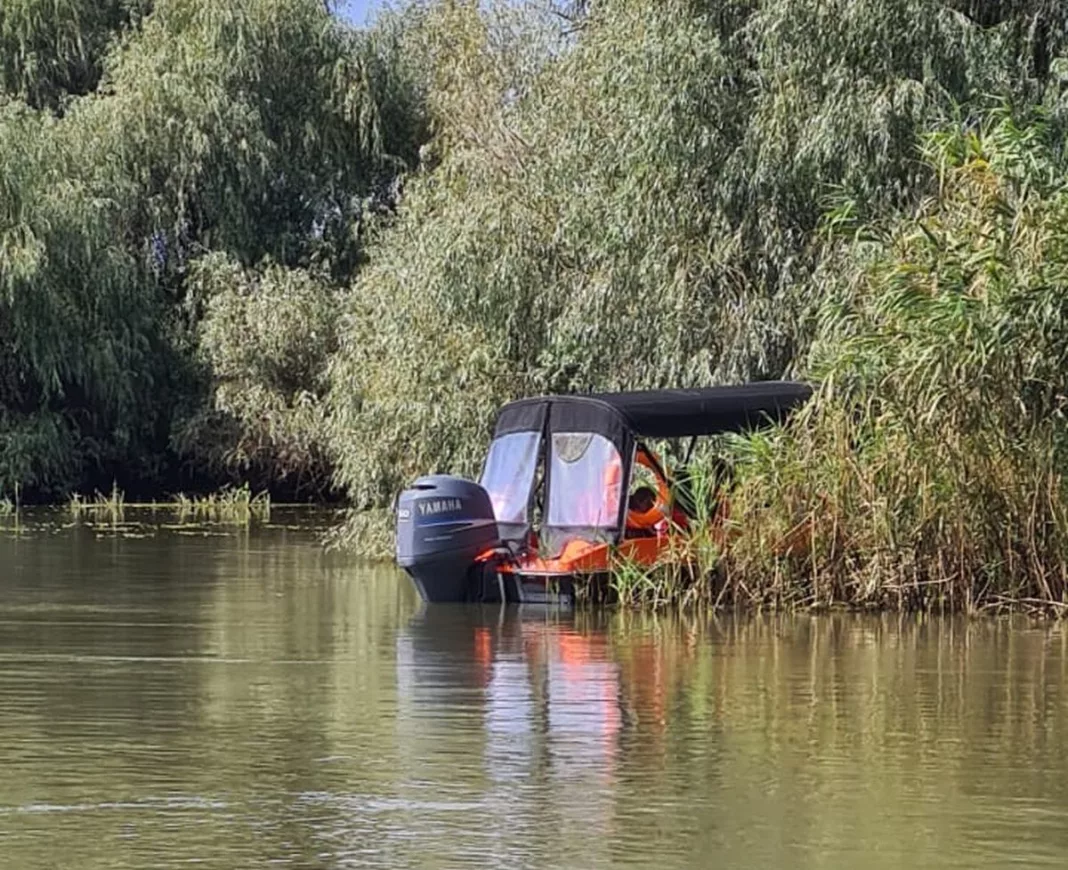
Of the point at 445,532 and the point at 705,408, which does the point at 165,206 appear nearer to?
the point at 445,532

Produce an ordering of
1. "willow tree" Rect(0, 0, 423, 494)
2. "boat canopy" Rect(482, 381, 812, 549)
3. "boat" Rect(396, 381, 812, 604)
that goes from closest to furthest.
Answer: "boat" Rect(396, 381, 812, 604), "boat canopy" Rect(482, 381, 812, 549), "willow tree" Rect(0, 0, 423, 494)

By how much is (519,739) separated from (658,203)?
11.9 metres

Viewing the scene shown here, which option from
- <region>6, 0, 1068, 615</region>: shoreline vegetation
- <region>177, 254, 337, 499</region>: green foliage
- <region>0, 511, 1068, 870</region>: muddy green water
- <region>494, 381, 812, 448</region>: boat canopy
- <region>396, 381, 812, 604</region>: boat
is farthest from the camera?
<region>177, 254, 337, 499</region>: green foliage

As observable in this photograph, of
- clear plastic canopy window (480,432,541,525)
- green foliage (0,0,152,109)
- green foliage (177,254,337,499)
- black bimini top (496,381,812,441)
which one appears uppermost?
green foliage (0,0,152,109)

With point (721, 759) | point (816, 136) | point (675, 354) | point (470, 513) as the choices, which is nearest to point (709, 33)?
point (816, 136)

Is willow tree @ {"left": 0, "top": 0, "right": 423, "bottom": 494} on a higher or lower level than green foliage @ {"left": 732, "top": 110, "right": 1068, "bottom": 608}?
higher

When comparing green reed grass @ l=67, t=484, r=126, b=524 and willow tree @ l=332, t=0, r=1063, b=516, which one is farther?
green reed grass @ l=67, t=484, r=126, b=524

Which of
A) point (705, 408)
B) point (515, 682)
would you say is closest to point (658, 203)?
point (705, 408)

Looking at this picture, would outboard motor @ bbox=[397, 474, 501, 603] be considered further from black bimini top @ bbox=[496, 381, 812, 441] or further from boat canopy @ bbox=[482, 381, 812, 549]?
black bimini top @ bbox=[496, 381, 812, 441]

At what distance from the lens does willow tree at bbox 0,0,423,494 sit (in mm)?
34531

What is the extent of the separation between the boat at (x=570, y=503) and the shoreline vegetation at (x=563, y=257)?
1.61 feet

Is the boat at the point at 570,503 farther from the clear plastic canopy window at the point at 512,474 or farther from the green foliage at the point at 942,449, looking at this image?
the green foliage at the point at 942,449

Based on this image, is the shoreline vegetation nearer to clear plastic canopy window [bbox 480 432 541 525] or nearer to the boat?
the boat

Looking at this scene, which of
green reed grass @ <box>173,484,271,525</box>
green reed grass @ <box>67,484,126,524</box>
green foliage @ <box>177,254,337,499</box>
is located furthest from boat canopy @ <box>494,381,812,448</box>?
green foliage @ <box>177,254,337,499</box>
